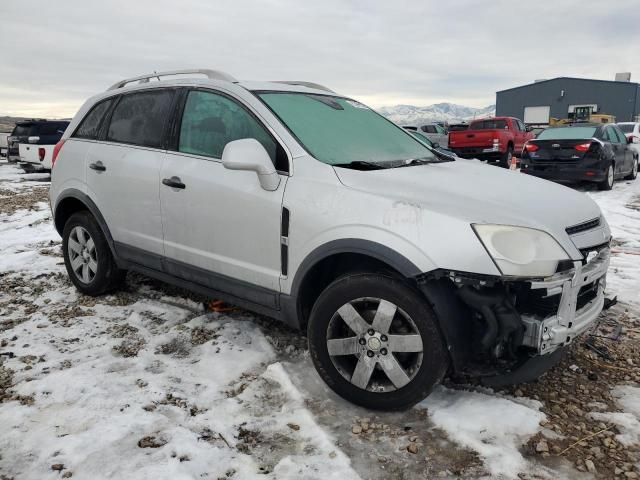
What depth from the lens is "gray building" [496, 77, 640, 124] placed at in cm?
4088

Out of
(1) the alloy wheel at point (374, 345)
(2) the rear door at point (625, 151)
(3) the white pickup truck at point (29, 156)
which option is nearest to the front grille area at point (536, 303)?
(1) the alloy wheel at point (374, 345)

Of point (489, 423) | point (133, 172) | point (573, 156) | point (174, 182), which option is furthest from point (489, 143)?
point (489, 423)

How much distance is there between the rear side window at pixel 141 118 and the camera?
3.83 meters

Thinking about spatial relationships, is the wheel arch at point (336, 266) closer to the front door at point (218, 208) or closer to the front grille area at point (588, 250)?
the front door at point (218, 208)

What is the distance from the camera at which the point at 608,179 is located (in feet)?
35.6

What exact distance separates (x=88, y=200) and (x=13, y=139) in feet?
43.9

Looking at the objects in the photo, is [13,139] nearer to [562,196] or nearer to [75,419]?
[75,419]

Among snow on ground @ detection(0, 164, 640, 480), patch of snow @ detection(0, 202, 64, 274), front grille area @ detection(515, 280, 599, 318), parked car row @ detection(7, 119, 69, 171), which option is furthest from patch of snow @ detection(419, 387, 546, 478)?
parked car row @ detection(7, 119, 69, 171)

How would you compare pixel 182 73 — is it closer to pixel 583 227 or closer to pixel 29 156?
pixel 583 227

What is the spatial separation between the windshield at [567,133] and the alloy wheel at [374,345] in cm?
946

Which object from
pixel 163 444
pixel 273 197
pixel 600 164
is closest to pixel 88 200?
Answer: pixel 273 197

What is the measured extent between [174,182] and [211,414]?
158cm

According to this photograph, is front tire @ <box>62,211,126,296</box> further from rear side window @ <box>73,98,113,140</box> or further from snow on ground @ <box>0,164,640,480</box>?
rear side window @ <box>73,98,113,140</box>

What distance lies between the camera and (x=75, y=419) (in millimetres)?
2695
